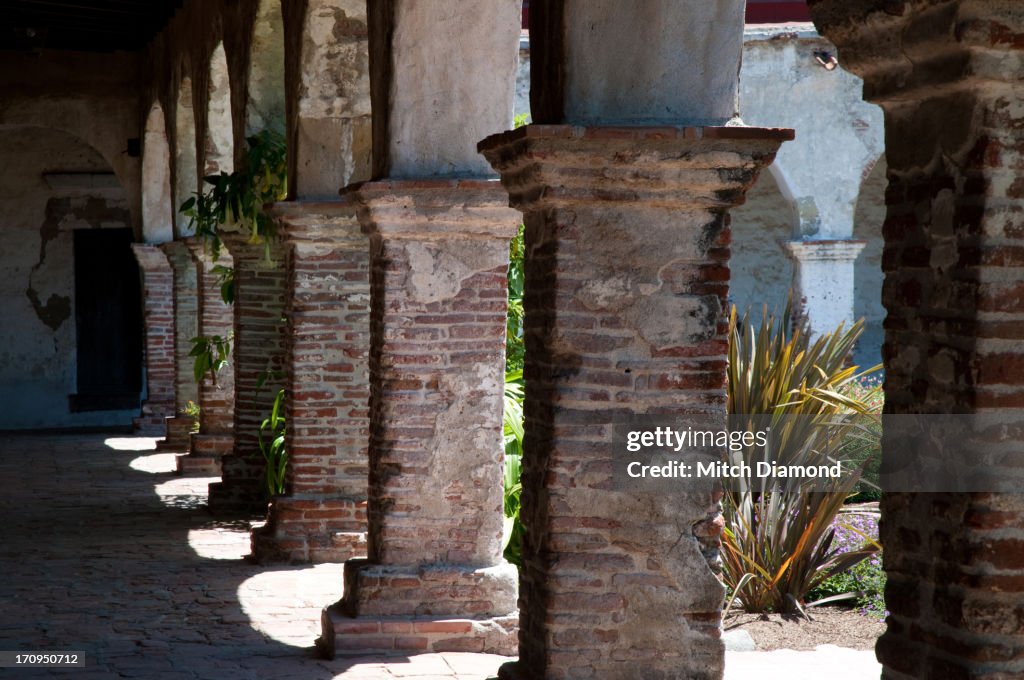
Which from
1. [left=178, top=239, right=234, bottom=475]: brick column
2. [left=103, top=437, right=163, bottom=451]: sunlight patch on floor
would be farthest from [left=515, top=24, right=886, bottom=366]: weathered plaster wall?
[left=103, top=437, right=163, bottom=451]: sunlight patch on floor

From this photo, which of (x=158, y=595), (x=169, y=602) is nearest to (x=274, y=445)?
(x=158, y=595)

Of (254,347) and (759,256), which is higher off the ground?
(759,256)

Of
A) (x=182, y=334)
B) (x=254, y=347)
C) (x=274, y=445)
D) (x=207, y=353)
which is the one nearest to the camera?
(x=274, y=445)

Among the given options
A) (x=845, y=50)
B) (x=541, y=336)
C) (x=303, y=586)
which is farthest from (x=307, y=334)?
(x=845, y=50)

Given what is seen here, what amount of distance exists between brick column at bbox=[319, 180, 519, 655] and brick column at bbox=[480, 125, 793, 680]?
5.56 ft

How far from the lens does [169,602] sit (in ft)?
21.7

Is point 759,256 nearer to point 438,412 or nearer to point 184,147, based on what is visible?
point 184,147

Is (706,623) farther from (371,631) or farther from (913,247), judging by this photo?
(371,631)

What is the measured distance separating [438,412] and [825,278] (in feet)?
29.8

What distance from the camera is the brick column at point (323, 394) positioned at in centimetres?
744

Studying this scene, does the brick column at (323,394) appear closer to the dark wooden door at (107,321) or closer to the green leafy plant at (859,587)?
the green leafy plant at (859,587)

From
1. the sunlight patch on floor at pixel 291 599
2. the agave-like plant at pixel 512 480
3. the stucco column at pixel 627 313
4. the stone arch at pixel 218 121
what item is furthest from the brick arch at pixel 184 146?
the stucco column at pixel 627 313

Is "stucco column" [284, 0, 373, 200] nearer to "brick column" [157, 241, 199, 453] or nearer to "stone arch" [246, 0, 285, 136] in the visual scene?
"stone arch" [246, 0, 285, 136]

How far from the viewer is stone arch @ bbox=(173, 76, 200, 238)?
41.3 feet
